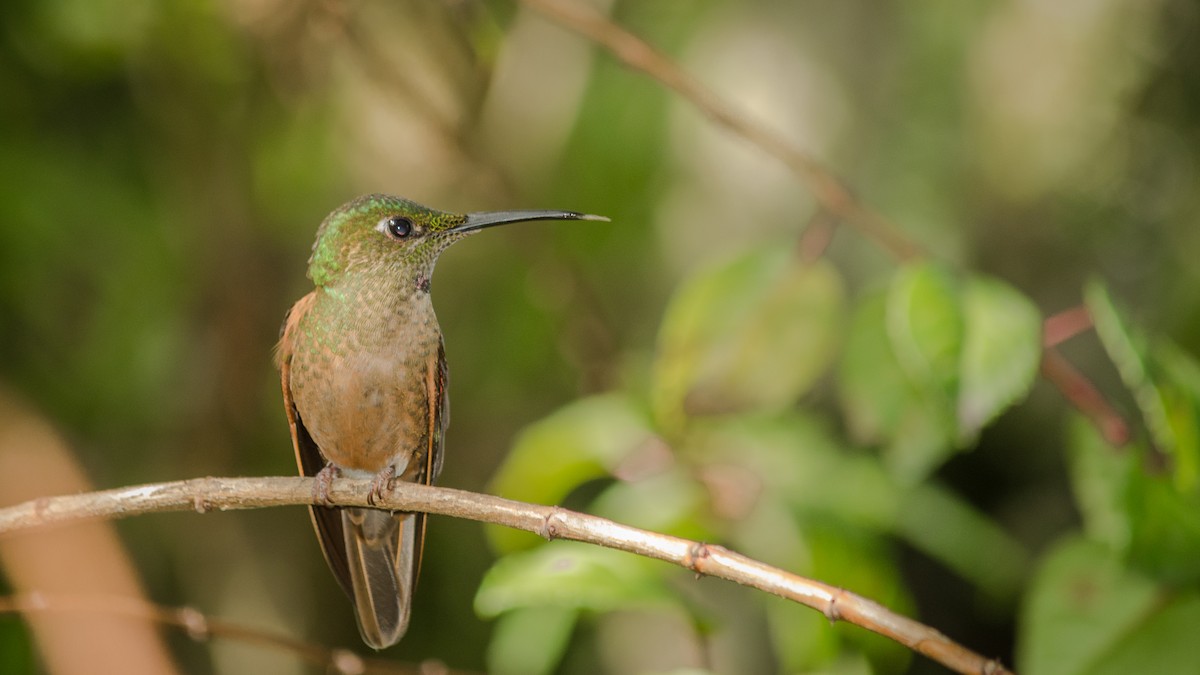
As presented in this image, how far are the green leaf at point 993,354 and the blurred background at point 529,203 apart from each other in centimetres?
99

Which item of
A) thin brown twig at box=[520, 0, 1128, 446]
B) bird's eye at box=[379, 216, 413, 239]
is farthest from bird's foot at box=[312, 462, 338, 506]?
thin brown twig at box=[520, 0, 1128, 446]

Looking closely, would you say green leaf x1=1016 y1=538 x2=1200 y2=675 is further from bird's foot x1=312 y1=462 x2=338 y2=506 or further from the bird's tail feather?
bird's foot x1=312 y1=462 x2=338 y2=506

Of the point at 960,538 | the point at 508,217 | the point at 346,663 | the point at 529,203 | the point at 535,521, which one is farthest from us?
the point at 529,203

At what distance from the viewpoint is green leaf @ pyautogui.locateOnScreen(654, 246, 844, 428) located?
268cm

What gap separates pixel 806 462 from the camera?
2.92m

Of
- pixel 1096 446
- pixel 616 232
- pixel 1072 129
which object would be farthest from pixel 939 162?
pixel 1096 446

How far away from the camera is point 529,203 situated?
13.2ft

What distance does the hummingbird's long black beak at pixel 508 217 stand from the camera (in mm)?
Result: 1843

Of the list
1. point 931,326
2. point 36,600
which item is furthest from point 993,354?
point 36,600

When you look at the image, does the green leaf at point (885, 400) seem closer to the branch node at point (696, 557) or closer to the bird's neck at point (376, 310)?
the bird's neck at point (376, 310)

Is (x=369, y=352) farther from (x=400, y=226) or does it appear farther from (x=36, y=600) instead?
(x=36, y=600)

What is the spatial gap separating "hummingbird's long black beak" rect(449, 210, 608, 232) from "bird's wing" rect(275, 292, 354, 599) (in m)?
0.44

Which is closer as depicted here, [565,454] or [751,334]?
[751,334]

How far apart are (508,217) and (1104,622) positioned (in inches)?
58.7
